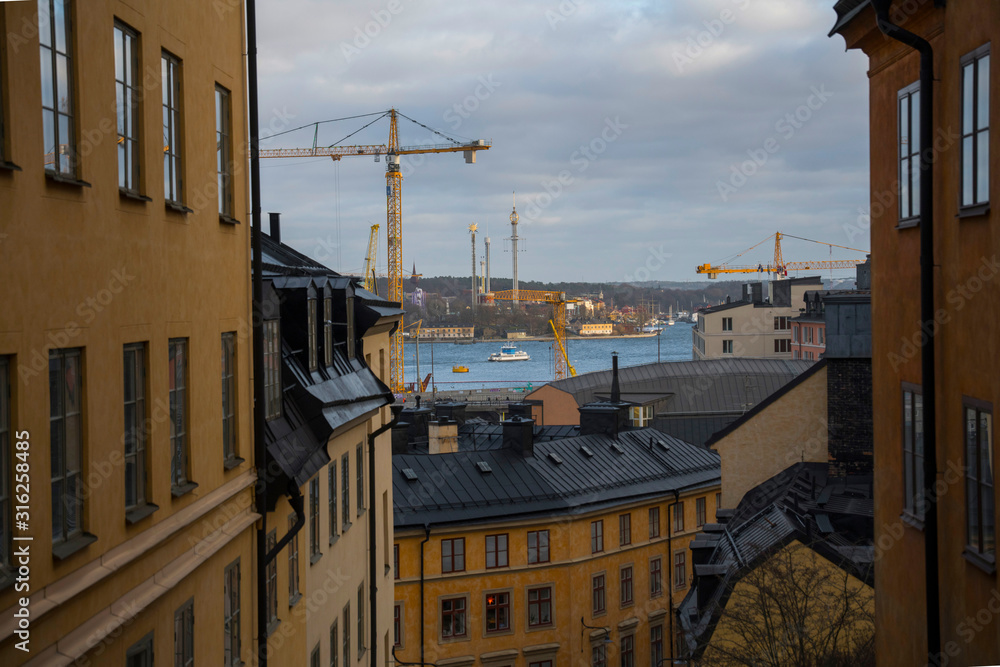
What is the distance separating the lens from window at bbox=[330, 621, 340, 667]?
49.1ft

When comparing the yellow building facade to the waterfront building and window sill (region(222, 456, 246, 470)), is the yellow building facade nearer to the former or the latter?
window sill (region(222, 456, 246, 470))

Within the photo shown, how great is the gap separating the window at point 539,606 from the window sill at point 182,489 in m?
24.9

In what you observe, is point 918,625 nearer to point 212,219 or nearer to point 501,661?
point 212,219

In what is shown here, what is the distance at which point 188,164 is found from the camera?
8.87 meters

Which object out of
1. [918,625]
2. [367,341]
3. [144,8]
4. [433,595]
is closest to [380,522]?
[367,341]

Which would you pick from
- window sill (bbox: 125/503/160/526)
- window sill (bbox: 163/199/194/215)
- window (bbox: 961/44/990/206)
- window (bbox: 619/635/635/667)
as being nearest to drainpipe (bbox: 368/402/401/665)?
window sill (bbox: 163/199/194/215)

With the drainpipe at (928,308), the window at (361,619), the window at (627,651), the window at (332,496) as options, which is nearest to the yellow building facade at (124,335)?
the window at (332,496)

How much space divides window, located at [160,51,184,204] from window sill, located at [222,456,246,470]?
283 cm

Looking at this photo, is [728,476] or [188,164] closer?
[188,164]

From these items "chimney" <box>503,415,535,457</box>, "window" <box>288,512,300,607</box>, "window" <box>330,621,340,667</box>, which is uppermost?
"window" <box>288,512,300,607</box>

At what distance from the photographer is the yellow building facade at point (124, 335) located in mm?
5730

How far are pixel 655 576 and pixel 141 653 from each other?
98.7ft

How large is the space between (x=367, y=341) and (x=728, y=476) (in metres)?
11.2

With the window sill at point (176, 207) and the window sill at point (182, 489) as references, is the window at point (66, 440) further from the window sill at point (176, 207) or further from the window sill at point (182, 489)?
the window sill at point (176, 207)
